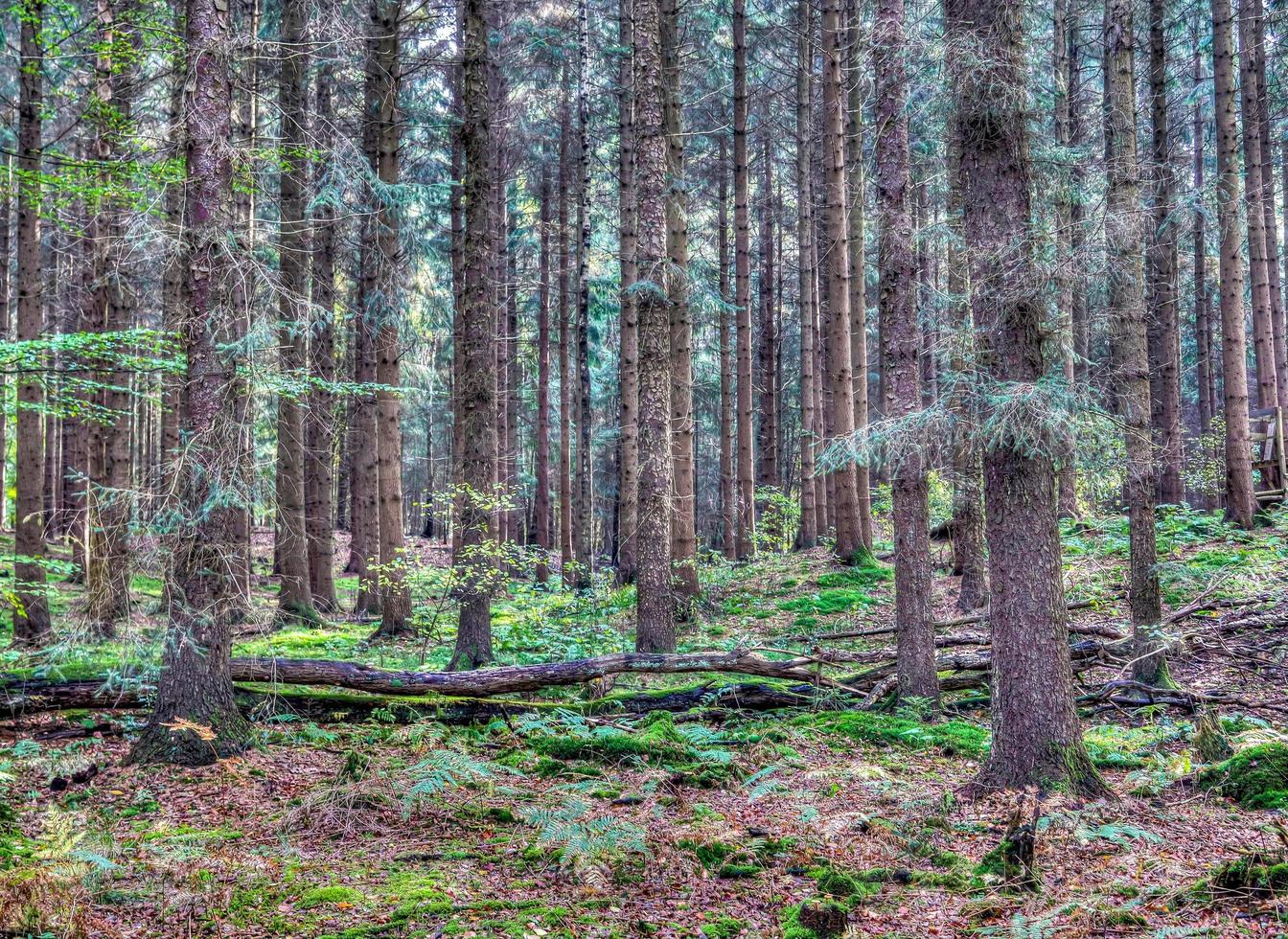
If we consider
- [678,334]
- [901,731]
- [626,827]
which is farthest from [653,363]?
[626,827]

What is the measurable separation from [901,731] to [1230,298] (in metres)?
12.3

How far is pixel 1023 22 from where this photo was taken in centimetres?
650

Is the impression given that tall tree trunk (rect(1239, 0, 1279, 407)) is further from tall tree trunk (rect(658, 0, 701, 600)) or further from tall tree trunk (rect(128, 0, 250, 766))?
tall tree trunk (rect(128, 0, 250, 766))

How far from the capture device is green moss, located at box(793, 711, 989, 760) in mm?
7875

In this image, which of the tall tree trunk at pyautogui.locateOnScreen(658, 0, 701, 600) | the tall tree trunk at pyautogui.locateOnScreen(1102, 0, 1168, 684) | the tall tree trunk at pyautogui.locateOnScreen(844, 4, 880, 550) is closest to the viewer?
the tall tree trunk at pyautogui.locateOnScreen(1102, 0, 1168, 684)

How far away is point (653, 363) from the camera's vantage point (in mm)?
10570

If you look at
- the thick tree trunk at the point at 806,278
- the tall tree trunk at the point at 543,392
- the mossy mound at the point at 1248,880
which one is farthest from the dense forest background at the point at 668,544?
the tall tree trunk at the point at 543,392

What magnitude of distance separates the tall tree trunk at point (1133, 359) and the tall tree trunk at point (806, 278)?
9.52 metres

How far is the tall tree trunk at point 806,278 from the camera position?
63.2ft

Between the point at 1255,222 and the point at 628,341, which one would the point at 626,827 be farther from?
the point at 1255,222

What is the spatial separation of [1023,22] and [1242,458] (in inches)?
456

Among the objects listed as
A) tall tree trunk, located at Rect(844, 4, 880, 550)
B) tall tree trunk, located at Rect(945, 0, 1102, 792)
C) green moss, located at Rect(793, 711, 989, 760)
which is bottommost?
green moss, located at Rect(793, 711, 989, 760)

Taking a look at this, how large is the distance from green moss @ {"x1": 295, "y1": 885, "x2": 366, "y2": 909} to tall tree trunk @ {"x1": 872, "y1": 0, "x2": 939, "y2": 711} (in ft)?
19.3

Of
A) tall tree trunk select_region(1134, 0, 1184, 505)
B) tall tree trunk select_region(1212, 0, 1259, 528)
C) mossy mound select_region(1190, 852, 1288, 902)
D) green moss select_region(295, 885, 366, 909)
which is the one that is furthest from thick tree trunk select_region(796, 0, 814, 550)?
A: green moss select_region(295, 885, 366, 909)
